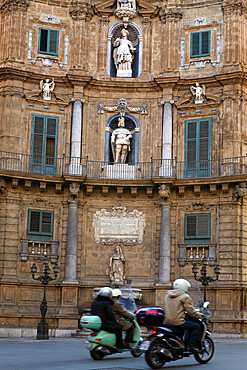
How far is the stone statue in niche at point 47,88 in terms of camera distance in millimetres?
29266

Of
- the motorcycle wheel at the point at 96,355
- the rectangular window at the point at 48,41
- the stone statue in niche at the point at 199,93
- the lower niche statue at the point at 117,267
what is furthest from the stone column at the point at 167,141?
the motorcycle wheel at the point at 96,355

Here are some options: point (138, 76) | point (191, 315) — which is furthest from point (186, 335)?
point (138, 76)

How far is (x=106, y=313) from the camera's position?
13203mm

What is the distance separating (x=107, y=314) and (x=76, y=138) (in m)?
16.8

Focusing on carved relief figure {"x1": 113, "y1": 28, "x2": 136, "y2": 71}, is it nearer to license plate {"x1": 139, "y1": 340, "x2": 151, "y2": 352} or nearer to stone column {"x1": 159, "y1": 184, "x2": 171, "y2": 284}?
stone column {"x1": 159, "y1": 184, "x2": 171, "y2": 284}

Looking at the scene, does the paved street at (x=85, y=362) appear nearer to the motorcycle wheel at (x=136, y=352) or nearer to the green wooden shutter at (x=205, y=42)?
the motorcycle wheel at (x=136, y=352)

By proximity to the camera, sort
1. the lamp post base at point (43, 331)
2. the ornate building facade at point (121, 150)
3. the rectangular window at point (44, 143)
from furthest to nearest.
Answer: the rectangular window at point (44, 143) → the ornate building facade at point (121, 150) → the lamp post base at point (43, 331)

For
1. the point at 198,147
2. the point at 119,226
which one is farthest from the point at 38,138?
the point at 198,147

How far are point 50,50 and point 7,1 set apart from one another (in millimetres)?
3065

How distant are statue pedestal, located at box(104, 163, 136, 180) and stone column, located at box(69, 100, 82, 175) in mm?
1478

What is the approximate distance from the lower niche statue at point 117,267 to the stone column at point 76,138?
4142 millimetres

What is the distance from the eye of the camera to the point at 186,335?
12828 mm

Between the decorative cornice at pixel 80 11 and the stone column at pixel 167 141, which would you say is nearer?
the stone column at pixel 167 141

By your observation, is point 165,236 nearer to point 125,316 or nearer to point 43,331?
point 43,331
